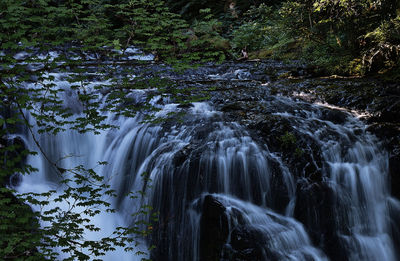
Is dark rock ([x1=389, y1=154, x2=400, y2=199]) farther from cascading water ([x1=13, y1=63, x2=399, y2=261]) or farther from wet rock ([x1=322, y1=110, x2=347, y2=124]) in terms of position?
wet rock ([x1=322, y1=110, x2=347, y2=124])

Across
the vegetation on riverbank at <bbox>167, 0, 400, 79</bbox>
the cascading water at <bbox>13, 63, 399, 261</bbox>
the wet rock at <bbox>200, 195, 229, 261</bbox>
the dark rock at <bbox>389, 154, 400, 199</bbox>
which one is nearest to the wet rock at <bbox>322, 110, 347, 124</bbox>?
the cascading water at <bbox>13, 63, 399, 261</bbox>

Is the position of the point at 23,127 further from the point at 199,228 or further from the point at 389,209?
the point at 389,209

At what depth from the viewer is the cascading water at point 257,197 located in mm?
4191

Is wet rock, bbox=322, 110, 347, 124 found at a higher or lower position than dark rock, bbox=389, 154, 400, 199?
higher

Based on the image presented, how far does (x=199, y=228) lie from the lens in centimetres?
433

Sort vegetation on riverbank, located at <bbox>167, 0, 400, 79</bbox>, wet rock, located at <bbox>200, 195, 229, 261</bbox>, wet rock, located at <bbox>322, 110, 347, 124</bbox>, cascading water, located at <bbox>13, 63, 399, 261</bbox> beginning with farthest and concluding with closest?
vegetation on riverbank, located at <bbox>167, 0, 400, 79</bbox>, wet rock, located at <bbox>322, 110, 347, 124</bbox>, cascading water, located at <bbox>13, 63, 399, 261</bbox>, wet rock, located at <bbox>200, 195, 229, 261</bbox>

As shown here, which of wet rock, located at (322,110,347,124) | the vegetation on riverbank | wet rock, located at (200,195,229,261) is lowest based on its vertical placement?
wet rock, located at (200,195,229,261)

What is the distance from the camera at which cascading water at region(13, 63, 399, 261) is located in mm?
4191

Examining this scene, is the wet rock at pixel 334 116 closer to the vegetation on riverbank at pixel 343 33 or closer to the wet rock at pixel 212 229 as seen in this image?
the vegetation on riverbank at pixel 343 33

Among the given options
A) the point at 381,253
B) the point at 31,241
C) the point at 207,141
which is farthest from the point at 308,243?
the point at 31,241

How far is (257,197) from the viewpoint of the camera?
467cm

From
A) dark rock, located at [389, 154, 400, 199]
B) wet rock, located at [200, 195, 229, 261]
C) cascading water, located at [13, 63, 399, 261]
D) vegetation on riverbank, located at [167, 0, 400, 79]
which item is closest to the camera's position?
wet rock, located at [200, 195, 229, 261]

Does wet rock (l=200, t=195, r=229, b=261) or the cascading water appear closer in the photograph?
wet rock (l=200, t=195, r=229, b=261)

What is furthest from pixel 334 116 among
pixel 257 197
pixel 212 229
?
pixel 212 229
